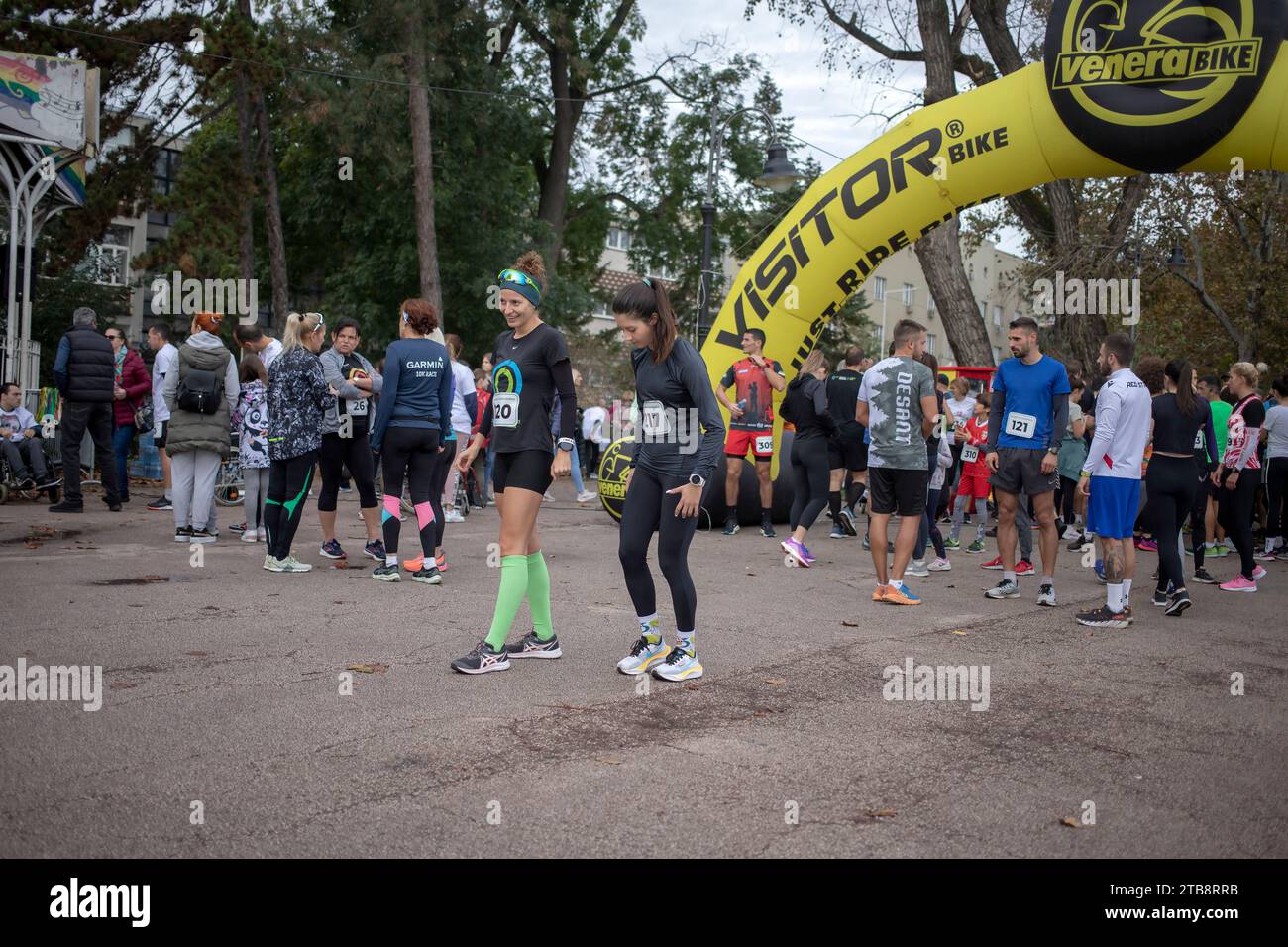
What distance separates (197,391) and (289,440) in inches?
83.2

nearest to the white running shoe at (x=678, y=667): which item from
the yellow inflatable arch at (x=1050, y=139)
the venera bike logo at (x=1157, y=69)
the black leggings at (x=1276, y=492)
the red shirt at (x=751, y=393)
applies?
the red shirt at (x=751, y=393)

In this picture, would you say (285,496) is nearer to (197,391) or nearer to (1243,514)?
(197,391)

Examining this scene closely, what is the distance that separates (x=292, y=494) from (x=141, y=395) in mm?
6889

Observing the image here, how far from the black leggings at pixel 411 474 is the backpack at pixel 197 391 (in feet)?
8.66

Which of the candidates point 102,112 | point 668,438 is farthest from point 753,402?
point 102,112

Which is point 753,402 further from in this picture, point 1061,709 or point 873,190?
point 1061,709

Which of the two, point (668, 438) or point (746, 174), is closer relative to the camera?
point (668, 438)

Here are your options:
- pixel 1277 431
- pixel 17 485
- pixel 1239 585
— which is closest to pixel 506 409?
pixel 1239 585

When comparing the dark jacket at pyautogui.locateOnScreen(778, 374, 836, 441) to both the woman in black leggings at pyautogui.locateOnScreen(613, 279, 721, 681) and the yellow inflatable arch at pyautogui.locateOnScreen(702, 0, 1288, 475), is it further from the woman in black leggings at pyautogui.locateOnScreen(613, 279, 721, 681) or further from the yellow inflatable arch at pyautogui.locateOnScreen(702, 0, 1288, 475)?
the woman in black leggings at pyautogui.locateOnScreen(613, 279, 721, 681)

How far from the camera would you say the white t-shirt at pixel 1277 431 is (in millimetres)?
12062

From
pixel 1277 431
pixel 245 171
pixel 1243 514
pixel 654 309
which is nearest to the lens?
pixel 654 309

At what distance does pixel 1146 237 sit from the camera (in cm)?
2544

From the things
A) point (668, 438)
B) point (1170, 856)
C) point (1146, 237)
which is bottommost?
point (1170, 856)

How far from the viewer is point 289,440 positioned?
360 inches
